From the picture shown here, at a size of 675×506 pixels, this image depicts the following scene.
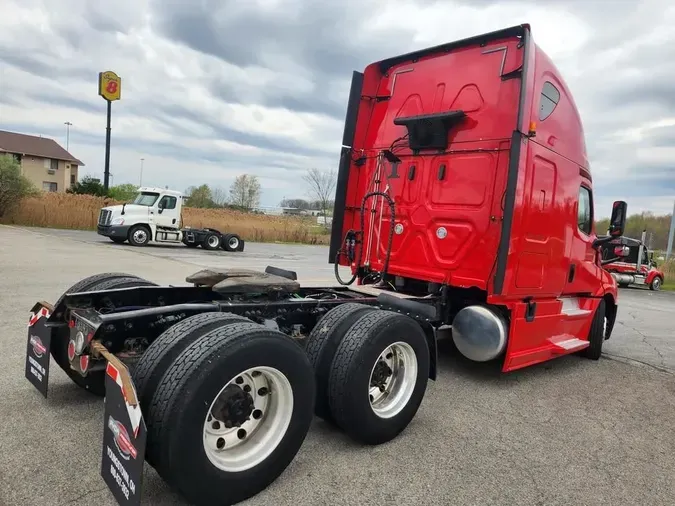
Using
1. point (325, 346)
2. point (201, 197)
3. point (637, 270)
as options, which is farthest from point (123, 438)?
point (201, 197)

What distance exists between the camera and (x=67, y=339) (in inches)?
126

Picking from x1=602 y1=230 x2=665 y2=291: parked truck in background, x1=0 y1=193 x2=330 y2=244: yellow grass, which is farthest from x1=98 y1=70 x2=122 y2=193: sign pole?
x1=602 y1=230 x2=665 y2=291: parked truck in background

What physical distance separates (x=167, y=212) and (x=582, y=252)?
60.5 feet

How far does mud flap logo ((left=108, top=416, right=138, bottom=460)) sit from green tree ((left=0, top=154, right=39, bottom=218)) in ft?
102

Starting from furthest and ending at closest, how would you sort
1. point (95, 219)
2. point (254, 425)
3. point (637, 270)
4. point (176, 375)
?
point (95, 219), point (637, 270), point (254, 425), point (176, 375)

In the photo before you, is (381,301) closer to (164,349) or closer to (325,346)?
(325,346)

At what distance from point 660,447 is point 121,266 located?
11316 millimetres

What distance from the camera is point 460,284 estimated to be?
15.0ft

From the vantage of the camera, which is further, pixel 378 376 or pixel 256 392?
pixel 378 376

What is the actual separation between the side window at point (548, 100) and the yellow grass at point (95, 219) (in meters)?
28.5

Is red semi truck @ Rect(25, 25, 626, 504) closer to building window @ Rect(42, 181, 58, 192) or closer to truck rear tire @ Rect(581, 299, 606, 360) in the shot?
truck rear tire @ Rect(581, 299, 606, 360)

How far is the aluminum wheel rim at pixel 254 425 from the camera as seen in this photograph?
2.45 meters

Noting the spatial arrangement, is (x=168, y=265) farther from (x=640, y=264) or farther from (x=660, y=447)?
(x=640, y=264)

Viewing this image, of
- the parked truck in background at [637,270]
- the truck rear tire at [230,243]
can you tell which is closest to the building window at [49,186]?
the truck rear tire at [230,243]
